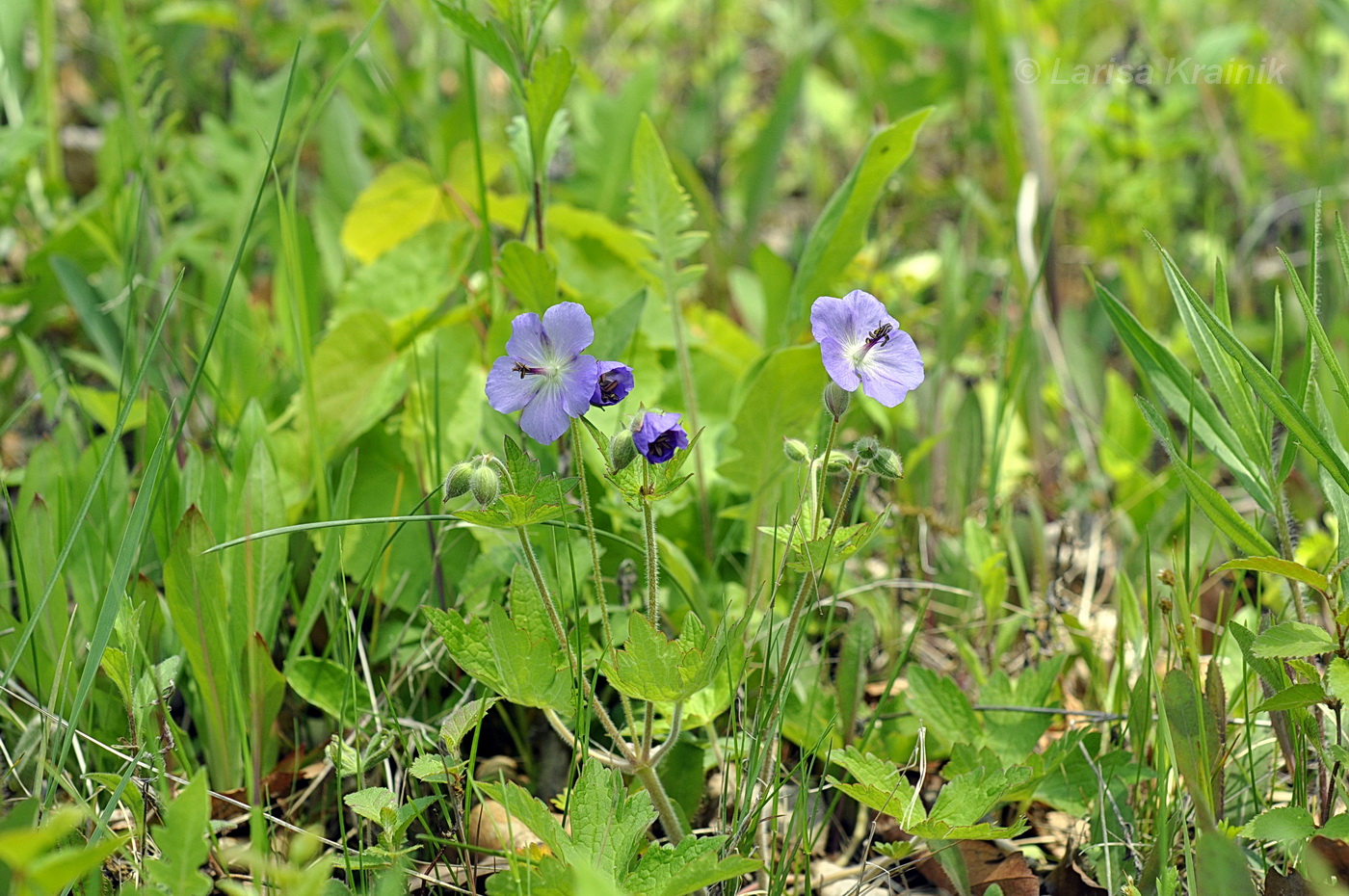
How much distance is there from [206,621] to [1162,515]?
1687 mm

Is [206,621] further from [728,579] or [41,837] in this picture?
[728,579]

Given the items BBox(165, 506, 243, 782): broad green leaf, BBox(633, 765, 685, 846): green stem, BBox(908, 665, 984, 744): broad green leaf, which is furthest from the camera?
BBox(908, 665, 984, 744): broad green leaf

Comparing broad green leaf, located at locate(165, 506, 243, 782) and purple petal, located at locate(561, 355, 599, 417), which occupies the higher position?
purple petal, located at locate(561, 355, 599, 417)

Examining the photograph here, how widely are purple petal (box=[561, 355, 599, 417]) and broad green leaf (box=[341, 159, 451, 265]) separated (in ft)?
4.36

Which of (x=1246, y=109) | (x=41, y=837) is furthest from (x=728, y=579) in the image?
(x=1246, y=109)

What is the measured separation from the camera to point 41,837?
2.80 feet

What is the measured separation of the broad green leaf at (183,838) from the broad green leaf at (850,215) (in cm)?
125

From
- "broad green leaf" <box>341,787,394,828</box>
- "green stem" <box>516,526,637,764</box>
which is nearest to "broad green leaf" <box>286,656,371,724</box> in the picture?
Answer: "broad green leaf" <box>341,787,394,828</box>

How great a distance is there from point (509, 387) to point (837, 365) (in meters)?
0.39

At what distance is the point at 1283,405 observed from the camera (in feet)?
4.28

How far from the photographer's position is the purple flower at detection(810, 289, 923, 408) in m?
1.27

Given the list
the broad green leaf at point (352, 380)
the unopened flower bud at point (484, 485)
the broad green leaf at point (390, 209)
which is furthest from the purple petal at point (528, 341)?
the broad green leaf at point (390, 209)

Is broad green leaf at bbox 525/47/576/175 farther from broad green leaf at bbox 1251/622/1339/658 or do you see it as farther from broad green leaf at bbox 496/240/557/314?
broad green leaf at bbox 1251/622/1339/658

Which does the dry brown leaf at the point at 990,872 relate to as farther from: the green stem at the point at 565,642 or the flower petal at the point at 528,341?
the flower petal at the point at 528,341
